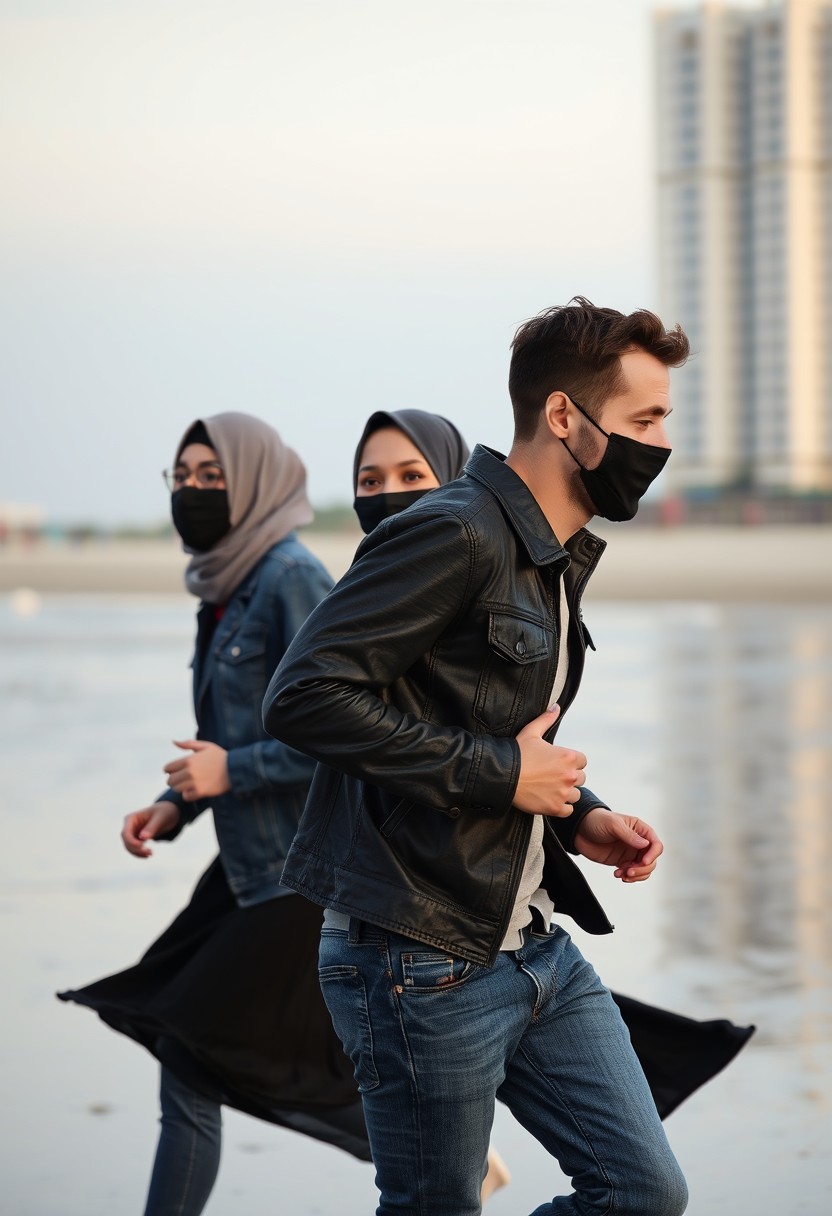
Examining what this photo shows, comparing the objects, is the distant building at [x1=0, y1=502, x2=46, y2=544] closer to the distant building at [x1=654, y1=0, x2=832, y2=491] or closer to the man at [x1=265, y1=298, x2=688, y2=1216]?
the distant building at [x1=654, y1=0, x2=832, y2=491]

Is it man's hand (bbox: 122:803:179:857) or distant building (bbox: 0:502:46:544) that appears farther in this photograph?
distant building (bbox: 0:502:46:544)

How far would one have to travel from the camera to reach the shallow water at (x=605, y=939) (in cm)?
413

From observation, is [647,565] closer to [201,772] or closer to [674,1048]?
[201,772]

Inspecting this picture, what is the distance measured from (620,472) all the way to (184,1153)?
1.88 m

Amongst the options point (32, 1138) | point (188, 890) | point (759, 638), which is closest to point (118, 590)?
point (759, 638)

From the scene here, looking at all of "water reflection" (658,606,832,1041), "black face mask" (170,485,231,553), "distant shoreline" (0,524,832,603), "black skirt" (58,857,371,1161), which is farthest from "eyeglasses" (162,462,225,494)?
"distant shoreline" (0,524,832,603)

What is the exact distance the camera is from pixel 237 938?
11.5 ft

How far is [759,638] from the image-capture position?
21375 mm

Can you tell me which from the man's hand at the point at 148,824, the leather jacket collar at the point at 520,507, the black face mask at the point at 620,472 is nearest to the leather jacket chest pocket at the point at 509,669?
the leather jacket collar at the point at 520,507

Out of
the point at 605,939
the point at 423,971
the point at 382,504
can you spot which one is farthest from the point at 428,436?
the point at 605,939

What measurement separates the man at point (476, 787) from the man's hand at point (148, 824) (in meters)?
1.16

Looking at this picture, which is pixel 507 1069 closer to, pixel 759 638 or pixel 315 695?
pixel 315 695

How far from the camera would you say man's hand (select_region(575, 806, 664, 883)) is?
2607 millimetres

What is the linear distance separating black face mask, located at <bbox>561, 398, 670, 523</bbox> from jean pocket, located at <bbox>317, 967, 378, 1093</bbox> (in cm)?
79
